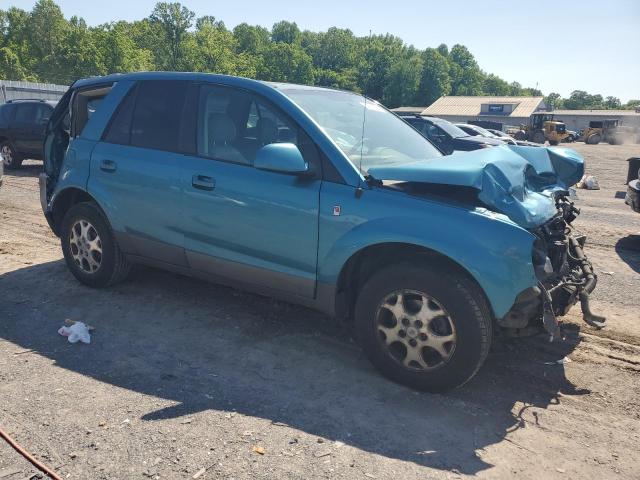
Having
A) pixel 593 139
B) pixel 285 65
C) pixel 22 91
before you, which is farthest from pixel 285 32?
pixel 22 91

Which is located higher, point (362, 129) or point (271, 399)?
point (362, 129)

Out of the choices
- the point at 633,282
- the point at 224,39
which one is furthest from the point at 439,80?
the point at 633,282

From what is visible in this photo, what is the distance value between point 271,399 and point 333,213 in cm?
124

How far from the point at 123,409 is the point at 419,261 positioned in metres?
1.99

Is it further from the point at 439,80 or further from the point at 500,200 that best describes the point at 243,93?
the point at 439,80

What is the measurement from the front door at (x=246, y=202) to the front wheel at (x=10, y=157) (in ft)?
37.0

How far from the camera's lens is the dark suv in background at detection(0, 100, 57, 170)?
13.3 m

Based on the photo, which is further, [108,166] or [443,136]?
[443,136]

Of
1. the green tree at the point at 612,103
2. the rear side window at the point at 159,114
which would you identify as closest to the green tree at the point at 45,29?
the rear side window at the point at 159,114

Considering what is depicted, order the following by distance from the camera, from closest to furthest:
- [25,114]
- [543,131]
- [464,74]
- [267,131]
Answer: [267,131] < [25,114] < [543,131] < [464,74]

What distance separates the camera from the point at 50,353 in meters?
3.90

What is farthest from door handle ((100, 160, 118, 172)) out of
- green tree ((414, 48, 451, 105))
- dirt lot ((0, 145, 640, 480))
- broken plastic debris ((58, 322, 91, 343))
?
green tree ((414, 48, 451, 105))

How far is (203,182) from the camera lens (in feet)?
13.6

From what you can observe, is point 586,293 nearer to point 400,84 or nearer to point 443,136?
point 443,136
